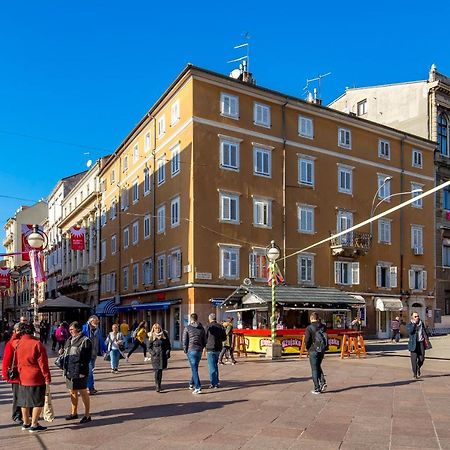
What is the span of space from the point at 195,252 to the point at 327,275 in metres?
10.6

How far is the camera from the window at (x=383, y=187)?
141ft

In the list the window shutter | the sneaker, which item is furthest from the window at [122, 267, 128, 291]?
the sneaker

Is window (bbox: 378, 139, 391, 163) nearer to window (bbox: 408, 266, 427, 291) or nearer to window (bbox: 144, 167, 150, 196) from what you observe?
window (bbox: 408, 266, 427, 291)

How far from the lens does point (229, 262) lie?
33812 mm

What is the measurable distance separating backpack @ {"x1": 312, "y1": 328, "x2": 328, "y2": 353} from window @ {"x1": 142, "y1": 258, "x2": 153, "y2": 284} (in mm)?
26840

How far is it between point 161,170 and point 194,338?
84.9ft

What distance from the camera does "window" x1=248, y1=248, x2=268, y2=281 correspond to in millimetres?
34812

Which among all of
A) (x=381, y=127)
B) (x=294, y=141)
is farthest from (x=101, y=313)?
(x=381, y=127)

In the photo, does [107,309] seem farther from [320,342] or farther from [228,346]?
[320,342]

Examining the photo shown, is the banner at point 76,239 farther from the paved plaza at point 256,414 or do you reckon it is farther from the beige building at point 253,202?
the paved plaza at point 256,414

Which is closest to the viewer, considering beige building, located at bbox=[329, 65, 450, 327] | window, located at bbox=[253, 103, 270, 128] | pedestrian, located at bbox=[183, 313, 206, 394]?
pedestrian, located at bbox=[183, 313, 206, 394]

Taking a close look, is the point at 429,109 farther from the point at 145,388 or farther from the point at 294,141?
the point at 145,388

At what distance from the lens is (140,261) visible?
135 ft

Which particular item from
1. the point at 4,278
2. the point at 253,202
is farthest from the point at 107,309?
the point at 253,202
